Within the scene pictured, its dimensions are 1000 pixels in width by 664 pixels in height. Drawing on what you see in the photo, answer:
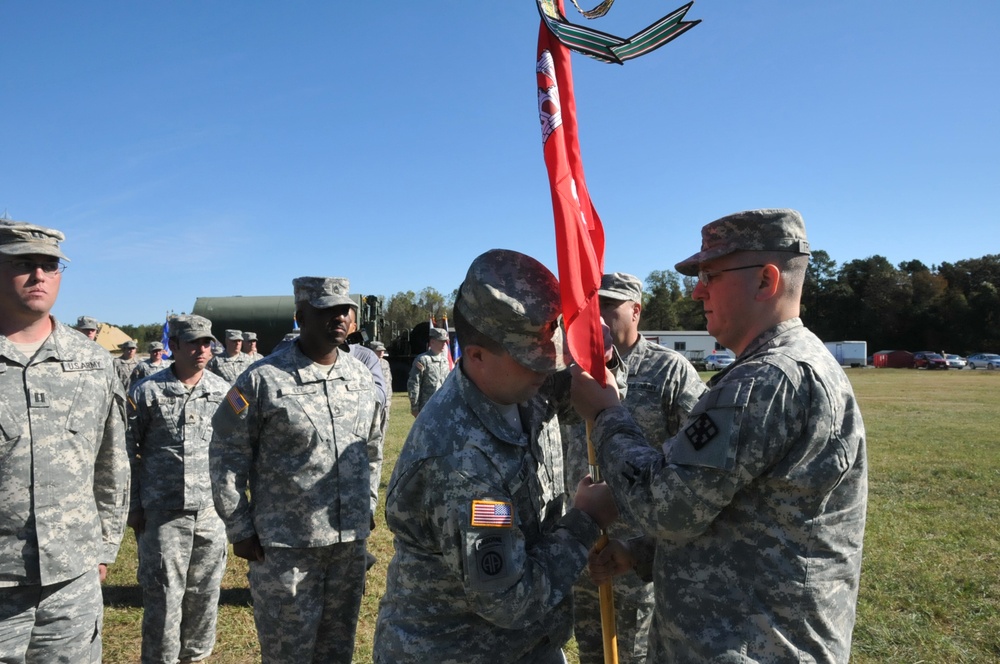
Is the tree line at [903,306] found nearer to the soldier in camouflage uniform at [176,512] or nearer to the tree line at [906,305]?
the tree line at [906,305]

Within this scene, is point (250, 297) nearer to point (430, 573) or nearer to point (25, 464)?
point (25, 464)

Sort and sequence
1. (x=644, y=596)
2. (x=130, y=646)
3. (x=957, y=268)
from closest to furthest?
(x=644, y=596)
(x=130, y=646)
(x=957, y=268)

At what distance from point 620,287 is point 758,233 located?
87.2 inches

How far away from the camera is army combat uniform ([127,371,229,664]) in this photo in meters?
4.73

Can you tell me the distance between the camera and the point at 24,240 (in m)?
3.16

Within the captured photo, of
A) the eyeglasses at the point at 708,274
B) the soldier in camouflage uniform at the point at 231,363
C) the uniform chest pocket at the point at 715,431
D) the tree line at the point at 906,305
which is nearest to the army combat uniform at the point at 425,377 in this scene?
the soldier in camouflage uniform at the point at 231,363

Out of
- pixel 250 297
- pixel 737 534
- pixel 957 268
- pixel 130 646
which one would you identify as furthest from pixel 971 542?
pixel 957 268

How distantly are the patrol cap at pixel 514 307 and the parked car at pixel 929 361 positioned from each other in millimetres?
60222

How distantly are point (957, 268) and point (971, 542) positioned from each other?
74.8 meters

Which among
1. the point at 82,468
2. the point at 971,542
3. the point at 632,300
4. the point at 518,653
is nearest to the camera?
the point at 518,653

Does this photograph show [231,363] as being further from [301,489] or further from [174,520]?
[301,489]

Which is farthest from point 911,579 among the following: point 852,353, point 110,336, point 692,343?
point 692,343

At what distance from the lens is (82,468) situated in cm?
335

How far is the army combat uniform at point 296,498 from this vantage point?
3615 mm
